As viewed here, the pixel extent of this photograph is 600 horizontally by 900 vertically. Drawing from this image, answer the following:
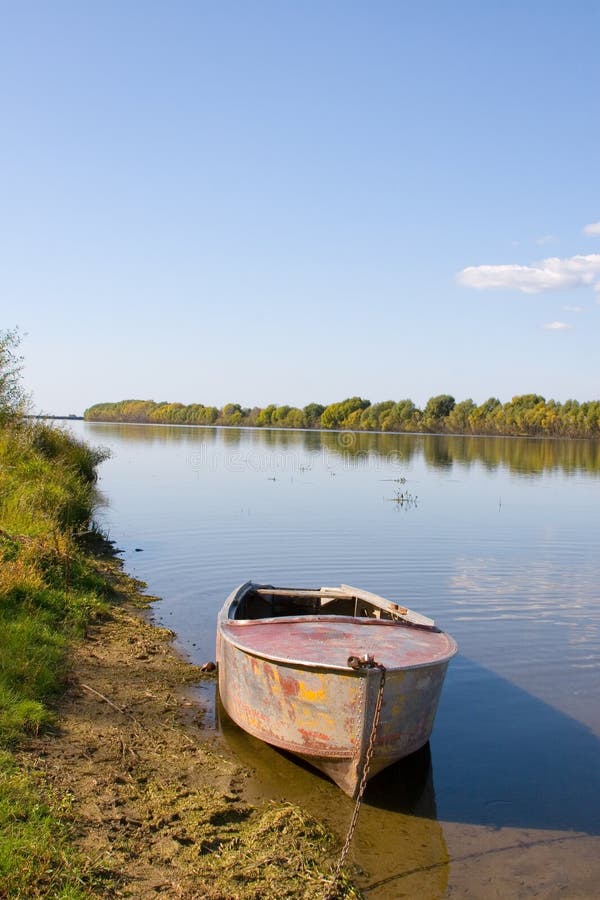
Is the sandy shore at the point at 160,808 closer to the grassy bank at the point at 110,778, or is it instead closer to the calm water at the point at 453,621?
the grassy bank at the point at 110,778

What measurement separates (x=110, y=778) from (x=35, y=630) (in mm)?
3019

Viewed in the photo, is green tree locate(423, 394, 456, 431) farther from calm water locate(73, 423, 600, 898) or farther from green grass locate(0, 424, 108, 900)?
green grass locate(0, 424, 108, 900)

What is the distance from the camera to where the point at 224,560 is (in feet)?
57.0

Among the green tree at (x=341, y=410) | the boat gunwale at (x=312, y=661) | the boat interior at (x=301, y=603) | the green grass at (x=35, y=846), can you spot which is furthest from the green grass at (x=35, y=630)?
the green tree at (x=341, y=410)

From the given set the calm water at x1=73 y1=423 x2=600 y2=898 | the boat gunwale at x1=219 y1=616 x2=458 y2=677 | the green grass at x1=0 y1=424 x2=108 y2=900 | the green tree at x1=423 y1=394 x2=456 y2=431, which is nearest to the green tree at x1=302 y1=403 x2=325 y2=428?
the green tree at x1=423 y1=394 x2=456 y2=431

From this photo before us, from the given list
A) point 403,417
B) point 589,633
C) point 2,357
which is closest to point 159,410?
point 403,417

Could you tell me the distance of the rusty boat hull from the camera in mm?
6398

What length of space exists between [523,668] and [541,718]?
1649 millimetres

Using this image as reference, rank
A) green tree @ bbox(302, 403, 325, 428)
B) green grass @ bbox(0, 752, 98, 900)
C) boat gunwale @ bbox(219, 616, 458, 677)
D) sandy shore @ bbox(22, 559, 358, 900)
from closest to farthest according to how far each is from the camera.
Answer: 1. green grass @ bbox(0, 752, 98, 900)
2. sandy shore @ bbox(22, 559, 358, 900)
3. boat gunwale @ bbox(219, 616, 458, 677)
4. green tree @ bbox(302, 403, 325, 428)

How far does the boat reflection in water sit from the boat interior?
100 inches

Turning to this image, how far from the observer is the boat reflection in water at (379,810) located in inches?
220

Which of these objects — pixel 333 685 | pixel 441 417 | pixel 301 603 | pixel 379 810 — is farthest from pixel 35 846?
pixel 441 417

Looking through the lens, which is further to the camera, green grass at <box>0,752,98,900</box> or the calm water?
the calm water

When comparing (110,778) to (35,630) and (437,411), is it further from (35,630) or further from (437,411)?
(437,411)
